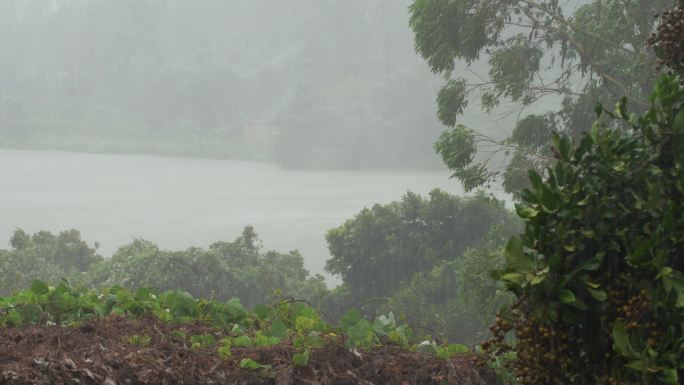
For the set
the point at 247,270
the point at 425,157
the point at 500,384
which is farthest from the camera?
the point at 425,157

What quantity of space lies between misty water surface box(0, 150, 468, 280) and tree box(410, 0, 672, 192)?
Answer: 3142 centimetres

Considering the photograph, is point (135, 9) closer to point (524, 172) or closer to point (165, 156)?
point (165, 156)

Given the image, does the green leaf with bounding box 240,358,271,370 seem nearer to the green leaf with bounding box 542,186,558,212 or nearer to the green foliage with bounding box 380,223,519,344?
the green leaf with bounding box 542,186,558,212

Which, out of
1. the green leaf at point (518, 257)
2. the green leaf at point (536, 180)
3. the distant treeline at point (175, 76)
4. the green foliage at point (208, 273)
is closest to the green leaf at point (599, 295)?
the green leaf at point (518, 257)

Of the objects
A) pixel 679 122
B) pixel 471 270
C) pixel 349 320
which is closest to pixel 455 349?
pixel 349 320

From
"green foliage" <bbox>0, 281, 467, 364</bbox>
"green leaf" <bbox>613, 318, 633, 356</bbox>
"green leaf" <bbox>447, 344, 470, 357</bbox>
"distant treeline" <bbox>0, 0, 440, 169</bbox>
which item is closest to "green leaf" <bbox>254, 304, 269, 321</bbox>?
"green foliage" <bbox>0, 281, 467, 364</bbox>

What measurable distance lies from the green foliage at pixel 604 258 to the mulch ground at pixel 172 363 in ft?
2.87

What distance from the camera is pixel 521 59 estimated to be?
12.8 metres

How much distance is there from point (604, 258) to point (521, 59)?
36.9ft

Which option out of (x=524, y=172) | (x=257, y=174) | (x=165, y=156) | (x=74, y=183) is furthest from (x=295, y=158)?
(x=524, y=172)

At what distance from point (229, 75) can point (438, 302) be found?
4724 centimetres

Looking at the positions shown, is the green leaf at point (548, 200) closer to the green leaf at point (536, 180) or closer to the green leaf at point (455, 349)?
the green leaf at point (536, 180)

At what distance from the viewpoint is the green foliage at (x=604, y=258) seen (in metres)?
1.89

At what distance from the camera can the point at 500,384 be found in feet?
9.46
